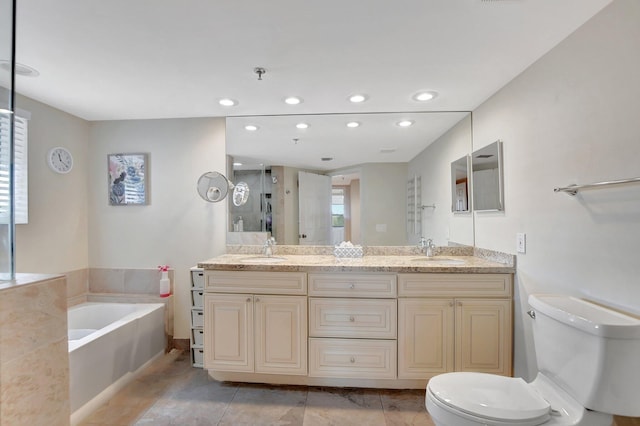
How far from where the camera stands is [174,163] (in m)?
2.65

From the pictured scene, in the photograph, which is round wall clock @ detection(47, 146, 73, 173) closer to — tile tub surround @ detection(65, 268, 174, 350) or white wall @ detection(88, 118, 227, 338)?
white wall @ detection(88, 118, 227, 338)

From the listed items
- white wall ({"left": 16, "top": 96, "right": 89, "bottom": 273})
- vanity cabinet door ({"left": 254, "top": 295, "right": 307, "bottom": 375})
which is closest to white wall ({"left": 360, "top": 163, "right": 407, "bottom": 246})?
vanity cabinet door ({"left": 254, "top": 295, "right": 307, "bottom": 375})

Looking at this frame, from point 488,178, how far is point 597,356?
1.34 meters

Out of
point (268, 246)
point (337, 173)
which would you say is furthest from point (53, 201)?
point (337, 173)

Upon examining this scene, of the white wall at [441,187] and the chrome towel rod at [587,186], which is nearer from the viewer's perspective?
the chrome towel rod at [587,186]

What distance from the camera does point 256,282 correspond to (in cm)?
208

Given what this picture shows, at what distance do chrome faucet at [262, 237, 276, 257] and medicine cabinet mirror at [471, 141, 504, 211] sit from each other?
1711mm

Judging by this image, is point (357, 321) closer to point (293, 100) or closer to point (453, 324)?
point (453, 324)

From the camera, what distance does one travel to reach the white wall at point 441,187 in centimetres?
246

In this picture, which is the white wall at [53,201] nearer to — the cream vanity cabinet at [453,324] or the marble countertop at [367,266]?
the marble countertop at [367,266]

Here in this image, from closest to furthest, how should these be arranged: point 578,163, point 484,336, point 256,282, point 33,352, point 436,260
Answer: point 33,352, point 578,163, point 484,336, point 256,282, point 436,260

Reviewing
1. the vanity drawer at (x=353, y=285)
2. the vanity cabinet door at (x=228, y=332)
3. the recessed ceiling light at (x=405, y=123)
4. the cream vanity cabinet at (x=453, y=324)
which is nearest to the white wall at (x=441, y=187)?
the recessed ceiling light at (x=405, y=123)

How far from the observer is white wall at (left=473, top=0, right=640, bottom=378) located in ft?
3.84

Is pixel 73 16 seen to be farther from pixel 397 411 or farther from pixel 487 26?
pixel 397 411
